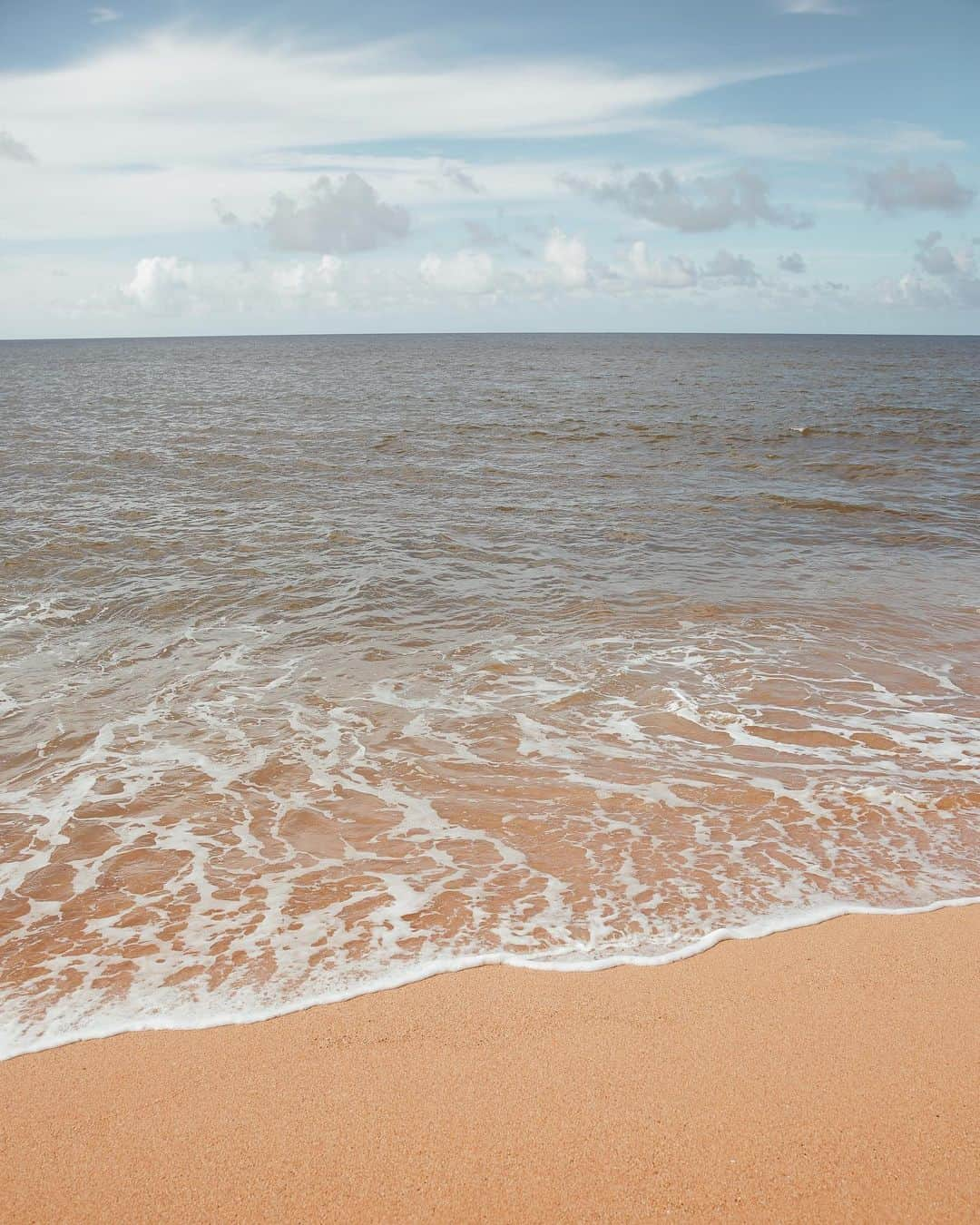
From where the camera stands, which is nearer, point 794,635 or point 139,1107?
point 139,1107

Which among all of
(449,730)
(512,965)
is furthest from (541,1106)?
(449,730)

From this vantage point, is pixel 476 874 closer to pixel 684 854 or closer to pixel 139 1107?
pixel 684 854

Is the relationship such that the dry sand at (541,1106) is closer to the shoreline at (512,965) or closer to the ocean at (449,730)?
the shoreline at (512,965)

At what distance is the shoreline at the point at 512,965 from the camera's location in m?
3.70

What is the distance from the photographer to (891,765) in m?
6.31

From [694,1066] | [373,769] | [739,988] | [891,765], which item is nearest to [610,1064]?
[694,1066]

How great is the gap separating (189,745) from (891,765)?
5442 millimetres

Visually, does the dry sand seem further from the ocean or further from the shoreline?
the ocean

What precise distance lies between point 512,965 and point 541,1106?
2.96 feet

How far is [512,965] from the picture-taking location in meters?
4.13

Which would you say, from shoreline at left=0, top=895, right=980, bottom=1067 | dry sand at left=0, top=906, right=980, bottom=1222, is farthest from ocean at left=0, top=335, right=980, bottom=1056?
dry sand at left=0, top=906, right=980, bottom=1222

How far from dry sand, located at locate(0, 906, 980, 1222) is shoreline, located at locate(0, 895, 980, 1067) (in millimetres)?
52

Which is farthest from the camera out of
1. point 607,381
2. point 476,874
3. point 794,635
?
point 607,381

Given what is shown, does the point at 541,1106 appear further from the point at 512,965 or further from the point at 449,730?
the point at 449,730
